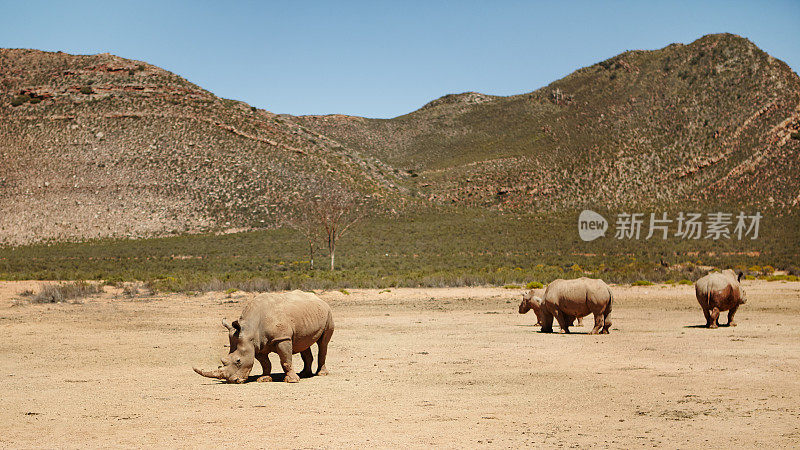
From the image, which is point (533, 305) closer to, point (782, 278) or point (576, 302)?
point (576, 302)

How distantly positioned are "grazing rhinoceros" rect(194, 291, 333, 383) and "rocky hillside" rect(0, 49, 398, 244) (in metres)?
63.3

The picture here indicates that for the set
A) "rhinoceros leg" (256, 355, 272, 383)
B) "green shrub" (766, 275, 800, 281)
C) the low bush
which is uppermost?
"green shrub" (766, 275, 800, 281)

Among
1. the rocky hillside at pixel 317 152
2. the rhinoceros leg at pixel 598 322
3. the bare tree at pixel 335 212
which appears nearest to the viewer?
the rhinoceros leg at pixel 598 322

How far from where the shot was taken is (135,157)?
82312 mm

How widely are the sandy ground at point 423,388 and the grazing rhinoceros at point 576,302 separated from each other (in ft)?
2.41

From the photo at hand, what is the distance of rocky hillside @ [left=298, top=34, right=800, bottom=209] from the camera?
8106cm

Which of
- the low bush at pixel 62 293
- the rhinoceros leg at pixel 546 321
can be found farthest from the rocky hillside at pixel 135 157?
the rhinoceros leg at pixel 546 321

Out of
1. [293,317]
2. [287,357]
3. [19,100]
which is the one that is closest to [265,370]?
[287,357]

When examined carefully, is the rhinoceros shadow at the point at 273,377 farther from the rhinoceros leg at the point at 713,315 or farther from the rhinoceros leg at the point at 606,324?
the rhinoceros leg at the point at 713,315

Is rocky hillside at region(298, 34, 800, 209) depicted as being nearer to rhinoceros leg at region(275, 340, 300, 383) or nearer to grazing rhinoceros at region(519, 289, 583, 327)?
grazing rhinoceros at region(519, 289, 583, 327)

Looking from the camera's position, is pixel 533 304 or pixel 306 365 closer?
pixel 306 365

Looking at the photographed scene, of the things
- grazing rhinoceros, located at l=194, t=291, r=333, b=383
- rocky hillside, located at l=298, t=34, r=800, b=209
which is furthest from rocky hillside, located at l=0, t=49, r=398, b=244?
grazing rhinoceros, located at l=194, t=291, r=333, b=383

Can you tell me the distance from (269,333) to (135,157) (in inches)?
3019

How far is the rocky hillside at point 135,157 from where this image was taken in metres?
75.1
